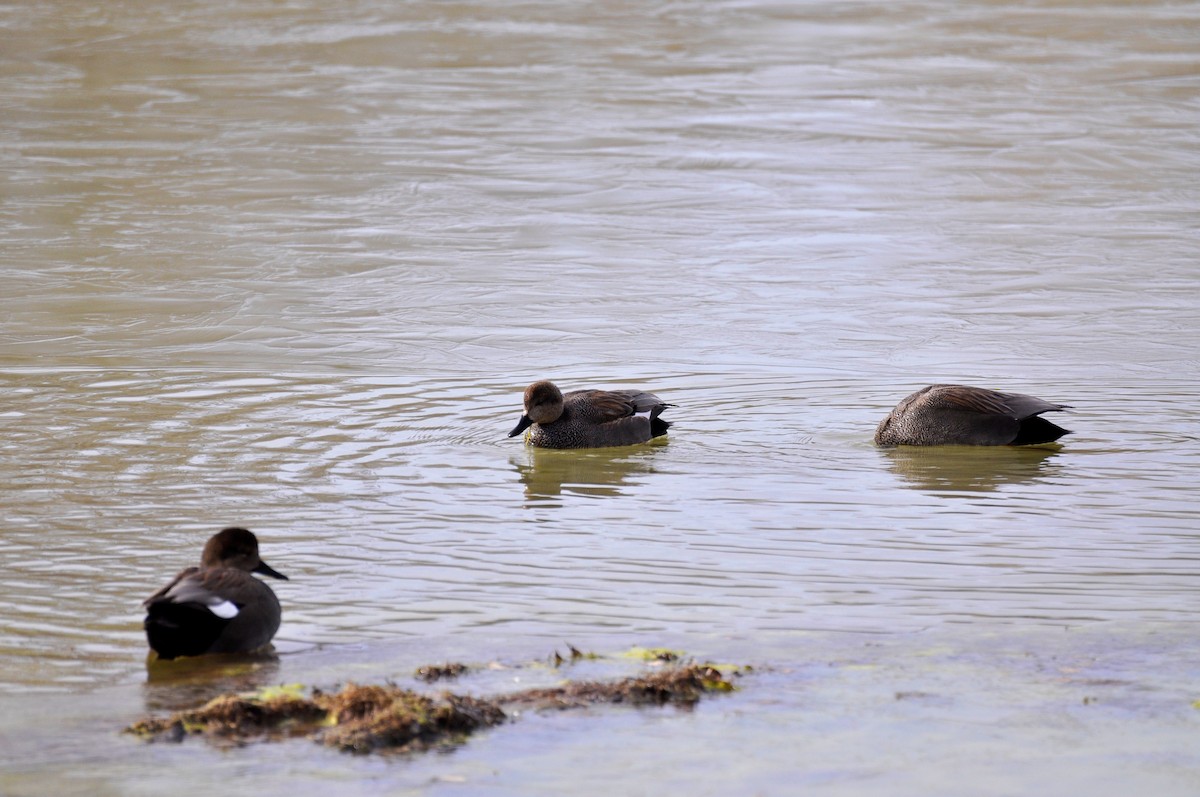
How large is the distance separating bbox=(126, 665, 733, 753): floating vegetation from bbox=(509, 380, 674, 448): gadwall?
4479mm

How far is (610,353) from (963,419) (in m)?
3.14

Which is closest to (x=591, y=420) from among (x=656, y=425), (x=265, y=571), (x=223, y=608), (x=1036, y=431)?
(x=656, y=425)

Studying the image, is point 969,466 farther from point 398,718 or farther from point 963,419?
point 398,718

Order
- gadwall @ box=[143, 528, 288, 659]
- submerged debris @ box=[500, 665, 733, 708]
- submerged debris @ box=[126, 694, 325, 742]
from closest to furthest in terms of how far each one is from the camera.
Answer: submerged debris @ box=[126, 694, 325, 742] → submerged debris @ box=[500, 665, 733, 708] → gadwall @ box=[143, 528, 288, 659]

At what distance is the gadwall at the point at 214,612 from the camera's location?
6.30m

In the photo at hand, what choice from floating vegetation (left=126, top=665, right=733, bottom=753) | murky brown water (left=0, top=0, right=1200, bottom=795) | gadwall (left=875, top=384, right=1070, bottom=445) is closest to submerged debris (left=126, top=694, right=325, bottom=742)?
floating vegetation (left=126, top=665, right=733, bottom=753)

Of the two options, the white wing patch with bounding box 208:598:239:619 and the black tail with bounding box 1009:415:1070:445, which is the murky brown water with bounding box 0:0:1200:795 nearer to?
the black tail with bounding box 1009:415:1070:445

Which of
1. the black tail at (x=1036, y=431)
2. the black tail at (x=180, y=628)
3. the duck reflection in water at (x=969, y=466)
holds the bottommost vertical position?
the duck reflection in water at (x=969, y=466)

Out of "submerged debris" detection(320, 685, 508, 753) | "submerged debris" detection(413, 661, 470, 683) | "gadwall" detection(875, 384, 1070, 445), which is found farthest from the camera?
"gadwall" detection(875, 384, 1070, 445)

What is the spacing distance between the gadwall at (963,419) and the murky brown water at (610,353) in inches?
5.7

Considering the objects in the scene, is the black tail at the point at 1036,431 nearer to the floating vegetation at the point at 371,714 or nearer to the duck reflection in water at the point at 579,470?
the duck reflection in water at the point at 579,470

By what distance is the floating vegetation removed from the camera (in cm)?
560

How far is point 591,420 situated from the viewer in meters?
10.6

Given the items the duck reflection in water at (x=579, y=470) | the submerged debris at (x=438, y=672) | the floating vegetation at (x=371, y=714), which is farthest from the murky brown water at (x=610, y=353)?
the submerged debris at (x=438, y=672)
